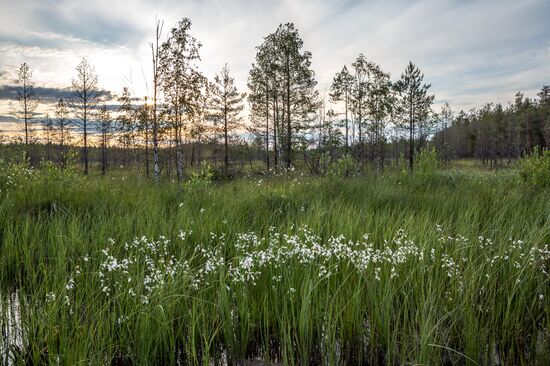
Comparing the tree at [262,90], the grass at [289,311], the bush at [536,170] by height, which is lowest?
the grass at [289,311]

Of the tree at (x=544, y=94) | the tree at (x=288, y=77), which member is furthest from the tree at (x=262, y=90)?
the tree at (x=544, y=94)

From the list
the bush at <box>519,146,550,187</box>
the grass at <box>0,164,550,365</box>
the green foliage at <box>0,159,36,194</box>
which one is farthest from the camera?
the bush at <box>519,146,550,187</box>

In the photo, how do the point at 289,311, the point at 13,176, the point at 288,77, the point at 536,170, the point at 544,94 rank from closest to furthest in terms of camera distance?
the point at 289,311 < the point at 13,176 < the point at 536,170 < the point at 288,77 < the point at 544,94

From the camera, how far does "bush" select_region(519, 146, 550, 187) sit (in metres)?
10.9

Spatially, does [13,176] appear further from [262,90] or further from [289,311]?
[262,90]

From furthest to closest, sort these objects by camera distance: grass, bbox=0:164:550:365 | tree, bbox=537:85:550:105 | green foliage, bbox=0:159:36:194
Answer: tree, bbox=537:85:550:105 < green foliage, bbox=0:159:36:194 < grass, bbox=0:164:550:365

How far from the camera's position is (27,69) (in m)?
43.9

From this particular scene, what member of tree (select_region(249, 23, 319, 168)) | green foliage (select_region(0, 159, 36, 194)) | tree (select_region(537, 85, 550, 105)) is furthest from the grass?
tree (select_region(537, 85, 550, 105))

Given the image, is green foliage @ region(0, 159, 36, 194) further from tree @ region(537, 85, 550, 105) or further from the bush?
tree @ region(537, 85, 550, 105)

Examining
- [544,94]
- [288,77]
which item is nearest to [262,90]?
[288,77]

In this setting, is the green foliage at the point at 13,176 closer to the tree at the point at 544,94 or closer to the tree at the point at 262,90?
the tree at the point at 262,90

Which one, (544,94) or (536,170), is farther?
(544,94)

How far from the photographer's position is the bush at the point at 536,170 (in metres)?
10.9

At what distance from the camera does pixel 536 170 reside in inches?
436
